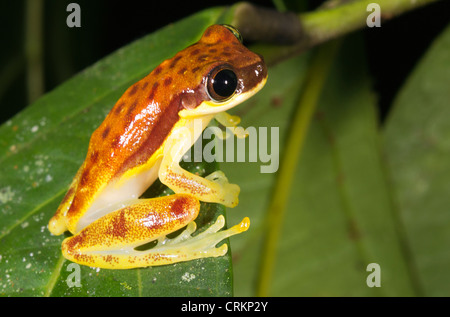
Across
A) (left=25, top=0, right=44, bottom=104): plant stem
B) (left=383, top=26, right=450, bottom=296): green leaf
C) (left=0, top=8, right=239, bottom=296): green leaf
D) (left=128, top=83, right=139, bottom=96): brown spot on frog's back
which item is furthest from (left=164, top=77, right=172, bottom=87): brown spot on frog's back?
(left=25, top=0, right=44, bottom=104): plant stem

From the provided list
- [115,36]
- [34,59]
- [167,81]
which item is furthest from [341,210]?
[34,59]

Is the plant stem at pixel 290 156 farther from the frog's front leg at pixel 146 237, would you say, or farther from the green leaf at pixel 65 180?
the frog's front leg at pixel 146 237

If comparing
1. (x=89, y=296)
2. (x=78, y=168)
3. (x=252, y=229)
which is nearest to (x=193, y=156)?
(x=78, y=168)

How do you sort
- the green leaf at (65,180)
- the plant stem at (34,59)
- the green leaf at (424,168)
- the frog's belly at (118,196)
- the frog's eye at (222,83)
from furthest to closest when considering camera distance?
1. the plant stem at (34,59)
2. the green leaf at (424,168)
3. the frog's belly at (118,196)
4. the frog's eye at (222,83)
5. the green leaf at (65,180)

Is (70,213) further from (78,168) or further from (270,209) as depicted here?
(270,209)

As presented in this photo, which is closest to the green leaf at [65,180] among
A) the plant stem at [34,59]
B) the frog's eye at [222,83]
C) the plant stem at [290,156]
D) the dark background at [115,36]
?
the frog's eye at [222,83]
